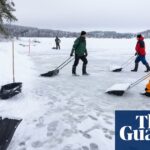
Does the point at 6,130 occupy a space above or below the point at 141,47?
below

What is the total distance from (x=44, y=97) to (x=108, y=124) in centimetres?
258

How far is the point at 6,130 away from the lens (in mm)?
4887

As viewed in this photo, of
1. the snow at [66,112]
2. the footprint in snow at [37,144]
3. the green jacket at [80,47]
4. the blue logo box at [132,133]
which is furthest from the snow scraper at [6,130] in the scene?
the green jacket at [80,47]

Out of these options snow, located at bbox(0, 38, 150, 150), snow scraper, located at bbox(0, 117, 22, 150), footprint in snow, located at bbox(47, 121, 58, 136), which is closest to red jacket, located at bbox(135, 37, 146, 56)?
snow, located at bbox(0, 38, 150, 150)

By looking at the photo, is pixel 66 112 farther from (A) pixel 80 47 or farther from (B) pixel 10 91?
(A) pixel 80 47

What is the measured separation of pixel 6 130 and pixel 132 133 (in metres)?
2.09

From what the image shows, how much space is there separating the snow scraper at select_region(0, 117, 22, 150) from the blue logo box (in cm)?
168

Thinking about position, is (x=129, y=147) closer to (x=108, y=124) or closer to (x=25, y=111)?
(x=108, y=124)

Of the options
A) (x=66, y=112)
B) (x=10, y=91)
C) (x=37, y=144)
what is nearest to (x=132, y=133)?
(x=37, y=144)

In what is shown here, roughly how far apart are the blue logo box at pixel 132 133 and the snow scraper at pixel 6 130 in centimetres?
168

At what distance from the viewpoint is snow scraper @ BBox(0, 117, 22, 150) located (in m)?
4.50

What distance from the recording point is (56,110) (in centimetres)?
650

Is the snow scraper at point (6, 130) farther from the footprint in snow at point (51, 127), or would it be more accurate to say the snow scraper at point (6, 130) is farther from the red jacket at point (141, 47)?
the red jacket at point (141, 47)

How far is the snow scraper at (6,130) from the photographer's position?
4.50 metres
